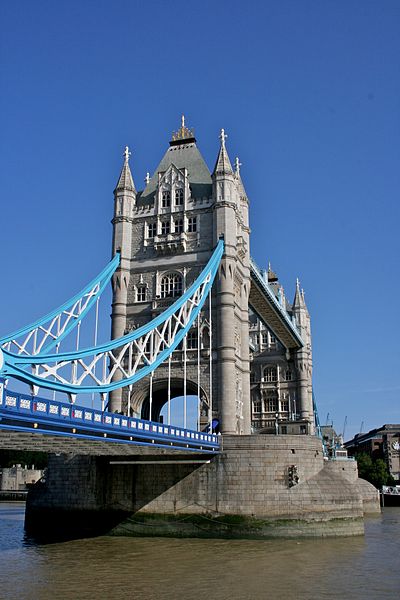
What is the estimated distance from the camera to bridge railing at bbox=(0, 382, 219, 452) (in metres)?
18.1

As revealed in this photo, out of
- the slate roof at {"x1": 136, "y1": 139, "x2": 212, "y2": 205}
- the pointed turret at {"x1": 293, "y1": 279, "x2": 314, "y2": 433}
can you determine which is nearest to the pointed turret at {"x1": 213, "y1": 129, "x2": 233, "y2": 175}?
the slate roof at {"x1": 136, "y1": 139, "x2": 212, "y2": 205}

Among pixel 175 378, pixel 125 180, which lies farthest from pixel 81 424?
pixel 125 180

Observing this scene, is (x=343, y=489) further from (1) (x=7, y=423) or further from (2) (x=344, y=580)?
(1) (x=7, y=423)

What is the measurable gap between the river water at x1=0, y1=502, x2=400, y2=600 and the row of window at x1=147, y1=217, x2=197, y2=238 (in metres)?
19.8

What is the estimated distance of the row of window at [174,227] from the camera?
41.7 m

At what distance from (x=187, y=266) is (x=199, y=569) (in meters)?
22.2

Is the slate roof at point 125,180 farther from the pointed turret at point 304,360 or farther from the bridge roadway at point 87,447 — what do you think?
the pointed turret at point 304,360

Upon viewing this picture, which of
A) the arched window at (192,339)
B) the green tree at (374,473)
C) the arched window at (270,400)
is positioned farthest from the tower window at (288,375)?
the arched window at (192,339)

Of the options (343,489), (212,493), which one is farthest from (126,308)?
(343,489)

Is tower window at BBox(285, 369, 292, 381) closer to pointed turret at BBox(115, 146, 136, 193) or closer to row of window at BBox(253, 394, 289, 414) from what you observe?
row of window at BBox(253, 394, 289, 414)

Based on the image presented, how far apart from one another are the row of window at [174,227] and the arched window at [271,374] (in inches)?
1034

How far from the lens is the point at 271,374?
209 feet

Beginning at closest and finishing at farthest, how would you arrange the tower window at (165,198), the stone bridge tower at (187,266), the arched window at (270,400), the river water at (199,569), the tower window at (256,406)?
1. the river water at (199,569)
2. the stone bridge tower at (187,266)
3. the tower window at (165,198)
4. the arched window at (270,400)
5. the tower window at (256,406)

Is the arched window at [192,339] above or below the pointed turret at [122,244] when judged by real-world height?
below
